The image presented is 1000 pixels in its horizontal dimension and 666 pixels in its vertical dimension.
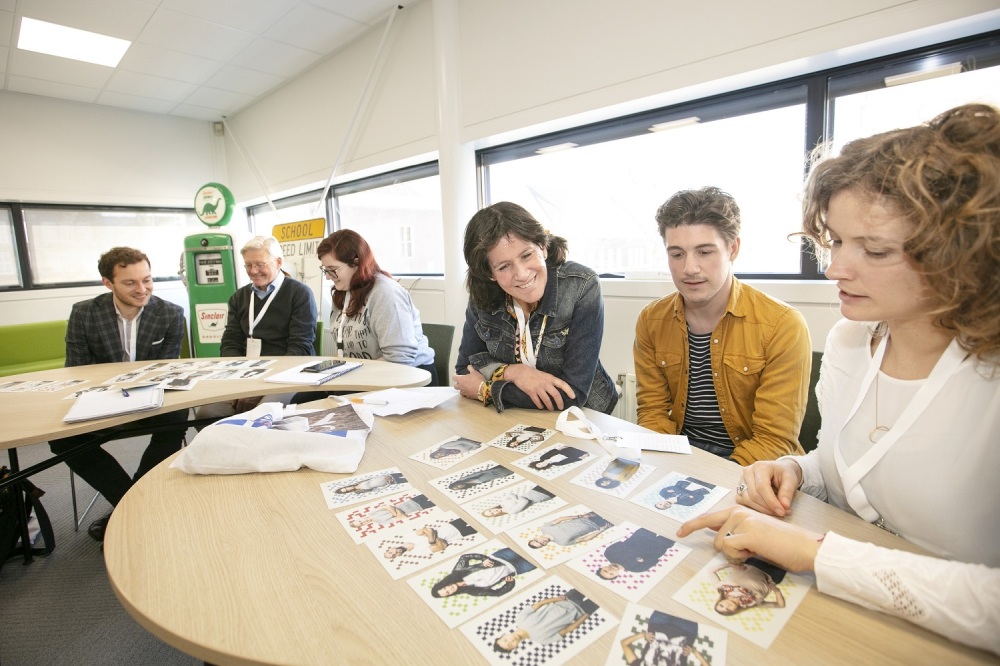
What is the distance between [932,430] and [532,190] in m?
3.05

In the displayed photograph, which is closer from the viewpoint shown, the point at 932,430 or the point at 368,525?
the point at 932,430

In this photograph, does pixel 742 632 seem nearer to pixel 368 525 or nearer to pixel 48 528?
pixel 368 525

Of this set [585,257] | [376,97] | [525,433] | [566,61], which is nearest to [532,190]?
[585,257]

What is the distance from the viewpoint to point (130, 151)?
5.48 metres

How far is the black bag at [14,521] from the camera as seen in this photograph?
2016mm

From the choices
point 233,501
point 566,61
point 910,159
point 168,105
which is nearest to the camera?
point 910,159

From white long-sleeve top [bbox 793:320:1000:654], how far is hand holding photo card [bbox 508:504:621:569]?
0.32 m

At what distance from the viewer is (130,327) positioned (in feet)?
9.34

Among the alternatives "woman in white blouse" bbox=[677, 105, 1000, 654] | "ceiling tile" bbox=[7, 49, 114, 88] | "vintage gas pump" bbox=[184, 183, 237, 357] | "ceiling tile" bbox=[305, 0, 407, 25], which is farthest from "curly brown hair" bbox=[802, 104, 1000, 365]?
"ceiling tile" bbox=[7, 49, 114, 88]

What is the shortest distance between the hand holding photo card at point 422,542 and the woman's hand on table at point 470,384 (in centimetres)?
72

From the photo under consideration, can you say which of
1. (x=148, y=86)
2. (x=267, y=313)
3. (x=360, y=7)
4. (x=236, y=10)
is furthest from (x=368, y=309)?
(x=148, y=86)

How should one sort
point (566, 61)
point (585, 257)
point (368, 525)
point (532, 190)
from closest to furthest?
point (368, 525)
point (566, 61)
point (585, 257)
point (532, 190)

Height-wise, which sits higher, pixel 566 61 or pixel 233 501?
pixel 566 61

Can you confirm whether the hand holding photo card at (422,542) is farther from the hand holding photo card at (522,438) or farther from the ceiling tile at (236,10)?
the ceiling tile at (236,10)
